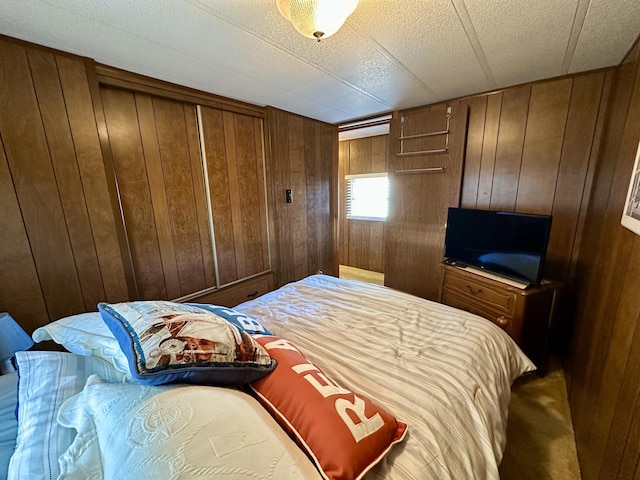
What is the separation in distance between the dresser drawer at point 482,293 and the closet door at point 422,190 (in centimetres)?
33

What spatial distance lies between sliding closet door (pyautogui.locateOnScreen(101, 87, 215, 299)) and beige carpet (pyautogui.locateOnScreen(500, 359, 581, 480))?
2.51 m

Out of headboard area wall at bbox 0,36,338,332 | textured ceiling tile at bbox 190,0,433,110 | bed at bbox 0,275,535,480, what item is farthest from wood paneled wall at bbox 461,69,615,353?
headboard area wall at bbox 0,36,338,332

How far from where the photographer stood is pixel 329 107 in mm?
2576

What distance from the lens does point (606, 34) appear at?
136cm

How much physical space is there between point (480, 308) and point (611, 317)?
3.12ft

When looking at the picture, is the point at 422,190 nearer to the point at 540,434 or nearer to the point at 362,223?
the point at 362,223

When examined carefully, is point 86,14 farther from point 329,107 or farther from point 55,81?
point 329,107

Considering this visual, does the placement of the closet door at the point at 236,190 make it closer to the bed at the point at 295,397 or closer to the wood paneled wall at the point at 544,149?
the bed at the point at 295,397

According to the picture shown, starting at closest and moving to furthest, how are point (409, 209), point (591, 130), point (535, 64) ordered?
1. point (535, 64)
2. point (591, 130)
3. point (409, 209)

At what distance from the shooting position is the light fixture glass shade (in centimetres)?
117

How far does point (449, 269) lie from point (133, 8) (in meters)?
2.76

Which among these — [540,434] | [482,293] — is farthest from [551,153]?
[540,434]

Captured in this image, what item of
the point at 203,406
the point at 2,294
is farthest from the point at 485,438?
the point at 2,294

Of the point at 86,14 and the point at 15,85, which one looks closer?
the point at 86,14
